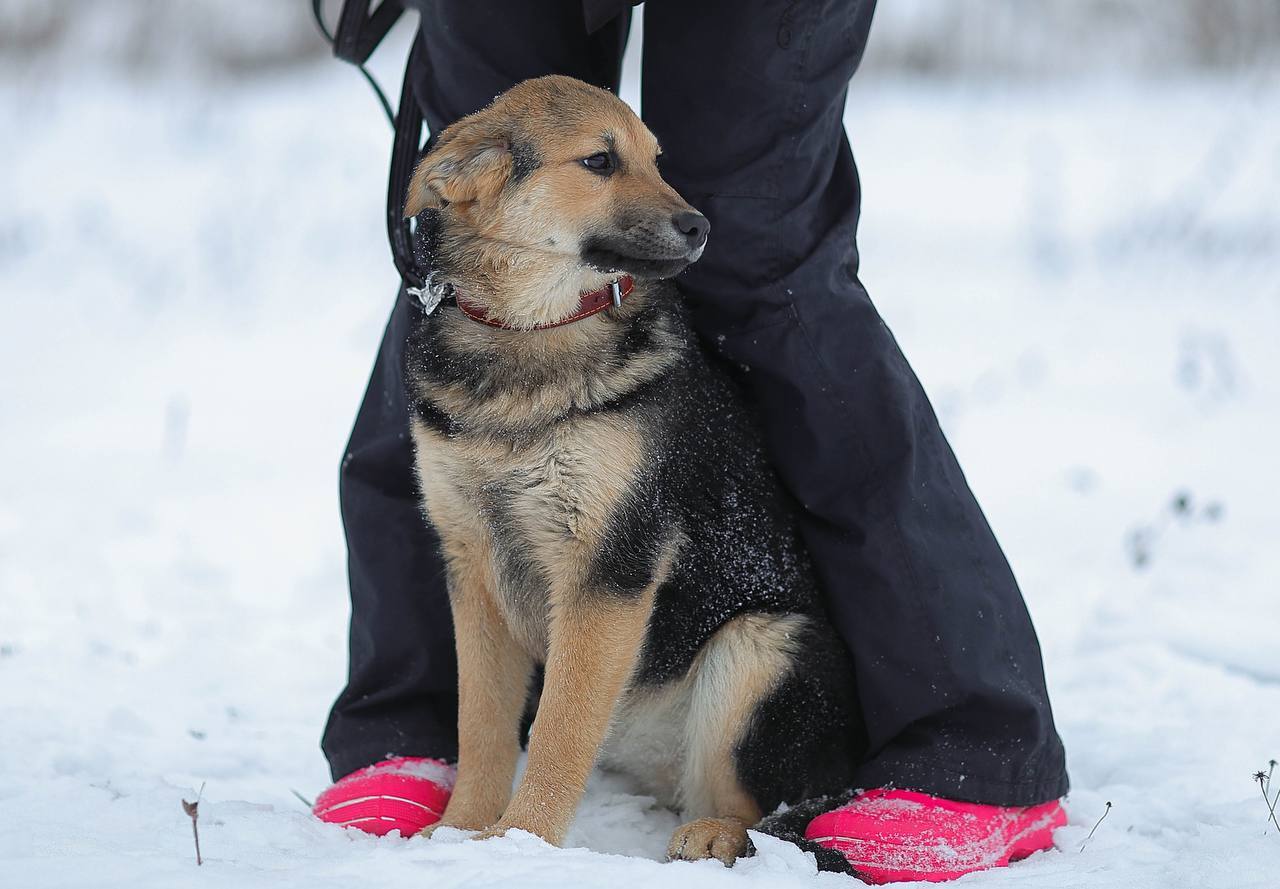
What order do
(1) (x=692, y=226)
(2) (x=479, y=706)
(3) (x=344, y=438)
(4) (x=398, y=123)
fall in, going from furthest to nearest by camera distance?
1. (3) (x=344, y=438)
2. (4) (x=398, y=123)
3. (2) (x=479, y=706)
4. (1) (x=692, y=226)

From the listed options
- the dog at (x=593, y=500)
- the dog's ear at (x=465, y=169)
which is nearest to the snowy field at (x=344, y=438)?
the dog at (x=593, y=500)

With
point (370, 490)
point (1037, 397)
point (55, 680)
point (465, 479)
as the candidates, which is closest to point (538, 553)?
point (465, 479)

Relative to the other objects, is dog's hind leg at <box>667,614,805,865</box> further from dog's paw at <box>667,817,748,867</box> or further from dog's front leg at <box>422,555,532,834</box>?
dog's front leg at <box>422,555,532,834</box>

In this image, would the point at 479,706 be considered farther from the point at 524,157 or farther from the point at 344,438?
the point at 344,438

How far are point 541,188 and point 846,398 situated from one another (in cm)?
79

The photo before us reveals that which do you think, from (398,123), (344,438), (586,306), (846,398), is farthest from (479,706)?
(344,438)

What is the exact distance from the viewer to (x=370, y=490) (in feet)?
9.91

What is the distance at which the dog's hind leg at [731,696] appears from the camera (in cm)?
262

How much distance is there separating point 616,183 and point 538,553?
0.79m

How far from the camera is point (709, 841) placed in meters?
2.47

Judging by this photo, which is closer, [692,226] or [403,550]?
[692,226]

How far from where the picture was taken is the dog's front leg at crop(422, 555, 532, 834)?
2.66m

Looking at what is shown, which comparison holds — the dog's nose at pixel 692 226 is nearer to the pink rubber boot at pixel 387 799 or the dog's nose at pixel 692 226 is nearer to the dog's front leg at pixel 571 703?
the dog's front leg at pixel 571 703

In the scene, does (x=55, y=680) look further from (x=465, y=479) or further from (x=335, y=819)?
(x=465, y=479)
